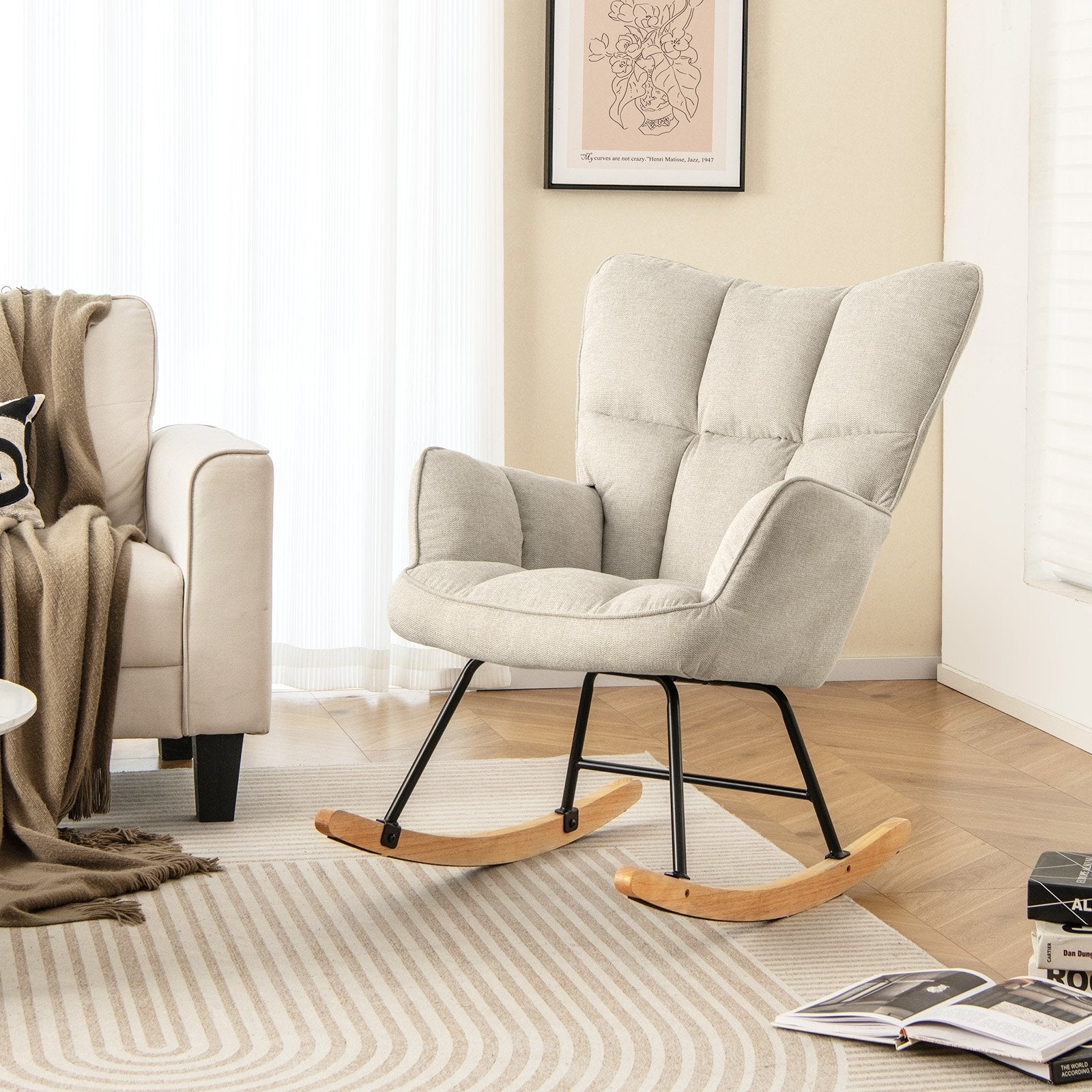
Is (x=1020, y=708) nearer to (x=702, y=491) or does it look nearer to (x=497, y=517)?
(x=702, y=491)

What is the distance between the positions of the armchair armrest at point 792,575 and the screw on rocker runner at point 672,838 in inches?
2.3

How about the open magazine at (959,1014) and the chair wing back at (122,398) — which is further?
the chair wing back at (122,398)

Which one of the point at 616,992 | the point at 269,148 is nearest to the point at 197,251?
the point at 269,148

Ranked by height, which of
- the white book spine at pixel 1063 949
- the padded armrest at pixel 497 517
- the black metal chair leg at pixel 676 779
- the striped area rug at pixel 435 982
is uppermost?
the padded armrest at pixel 497 517

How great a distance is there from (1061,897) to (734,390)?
0.93 m

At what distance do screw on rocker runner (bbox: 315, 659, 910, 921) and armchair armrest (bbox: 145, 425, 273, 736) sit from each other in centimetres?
39

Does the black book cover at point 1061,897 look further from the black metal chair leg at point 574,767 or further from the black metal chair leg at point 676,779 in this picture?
the black metal chair leg at point 574,767

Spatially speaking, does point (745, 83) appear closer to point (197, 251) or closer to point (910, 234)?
point (910, 234)

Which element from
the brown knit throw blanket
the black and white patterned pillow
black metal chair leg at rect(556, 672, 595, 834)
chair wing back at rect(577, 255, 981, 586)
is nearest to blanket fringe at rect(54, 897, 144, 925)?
the brown knit throw blanket

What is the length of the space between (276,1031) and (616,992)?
0.40 meters

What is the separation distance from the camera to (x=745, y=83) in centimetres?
342

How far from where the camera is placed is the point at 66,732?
2.11 metres

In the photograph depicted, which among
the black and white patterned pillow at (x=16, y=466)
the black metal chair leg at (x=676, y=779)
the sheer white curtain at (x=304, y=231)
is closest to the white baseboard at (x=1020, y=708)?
the sheer white curtain at (x=304, y=231)

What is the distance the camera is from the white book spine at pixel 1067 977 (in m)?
1.62
